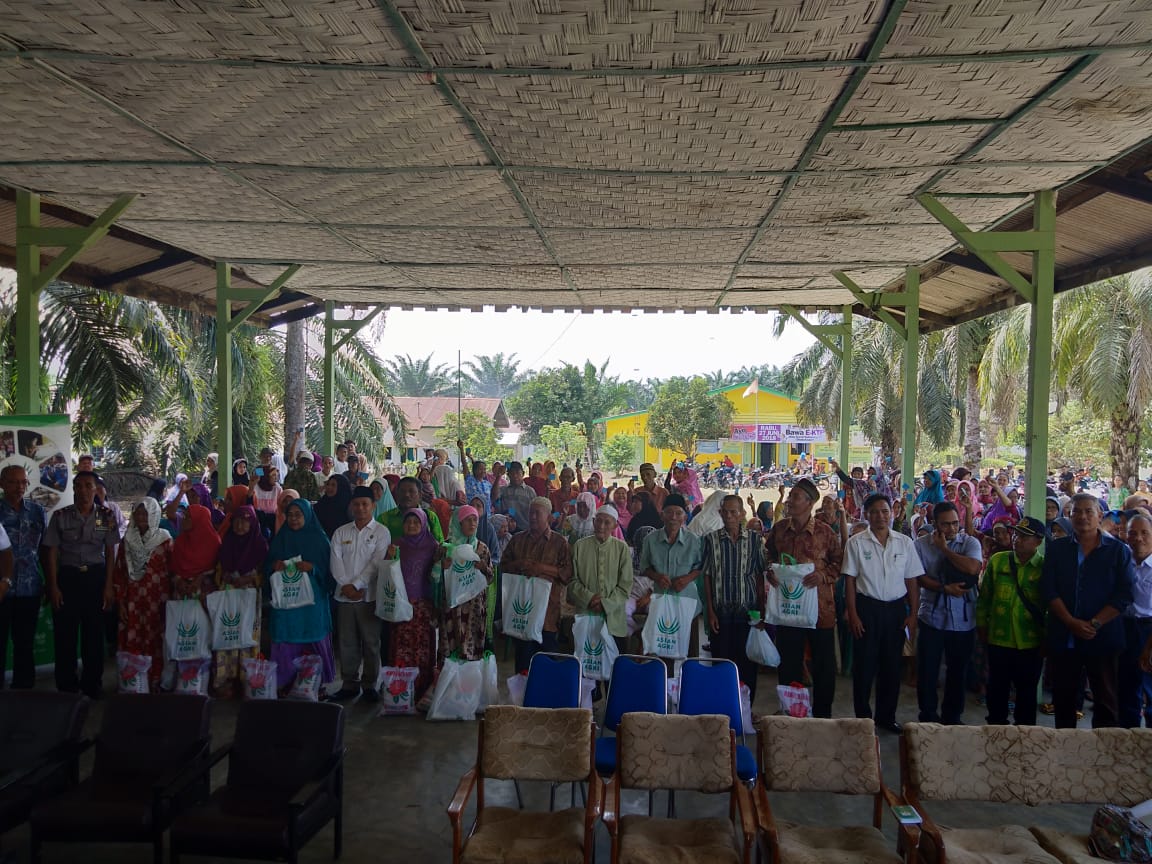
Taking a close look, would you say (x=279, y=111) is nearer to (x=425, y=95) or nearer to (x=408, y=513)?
(x=425, y=95)

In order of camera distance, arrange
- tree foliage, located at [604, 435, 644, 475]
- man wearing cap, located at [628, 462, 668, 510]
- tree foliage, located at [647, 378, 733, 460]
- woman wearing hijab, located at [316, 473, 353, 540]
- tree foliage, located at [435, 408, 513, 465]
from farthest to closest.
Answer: tree foliage, located at [604, 435, 644, 475] → tree foliage, located at [647, 378, 733, 460] → tree foliage, located at [435, 408, 513, 465] → man wearing cap, located at [628, 462, 668, 510] → woman wearing hijab, located at [316, 473, 353, 540]

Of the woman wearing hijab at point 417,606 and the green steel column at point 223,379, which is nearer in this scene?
the woman wearing hijab at point 417,606

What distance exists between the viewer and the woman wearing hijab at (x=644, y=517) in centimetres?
783

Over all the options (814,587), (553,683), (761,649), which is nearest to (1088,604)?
(814,587)

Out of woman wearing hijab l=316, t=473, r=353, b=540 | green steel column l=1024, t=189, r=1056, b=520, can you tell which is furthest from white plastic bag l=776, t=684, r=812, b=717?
woman wearing hijab l=316, t=473, r=353, b=540

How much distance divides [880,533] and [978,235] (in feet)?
8.04

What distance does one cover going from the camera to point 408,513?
5.86 m

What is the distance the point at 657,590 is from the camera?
18.2 ft

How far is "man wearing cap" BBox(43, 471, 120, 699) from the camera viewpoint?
575 centimetres

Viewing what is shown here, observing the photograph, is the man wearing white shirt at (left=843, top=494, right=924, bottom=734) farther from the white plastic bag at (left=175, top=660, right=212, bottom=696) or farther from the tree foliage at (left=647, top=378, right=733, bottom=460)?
Result: the tree foliage at (left=647, top=378, right=733, bottom=460)

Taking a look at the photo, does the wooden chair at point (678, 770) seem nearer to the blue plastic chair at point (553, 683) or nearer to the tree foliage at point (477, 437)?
the blue plastic chair at point (553, 683)

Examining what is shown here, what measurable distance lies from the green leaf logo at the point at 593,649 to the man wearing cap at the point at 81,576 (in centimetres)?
346

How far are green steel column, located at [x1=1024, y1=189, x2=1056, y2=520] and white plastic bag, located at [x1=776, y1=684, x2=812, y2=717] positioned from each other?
240cm

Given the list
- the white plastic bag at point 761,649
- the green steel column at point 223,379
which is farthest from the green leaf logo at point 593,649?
the green steel column at point 223,379
